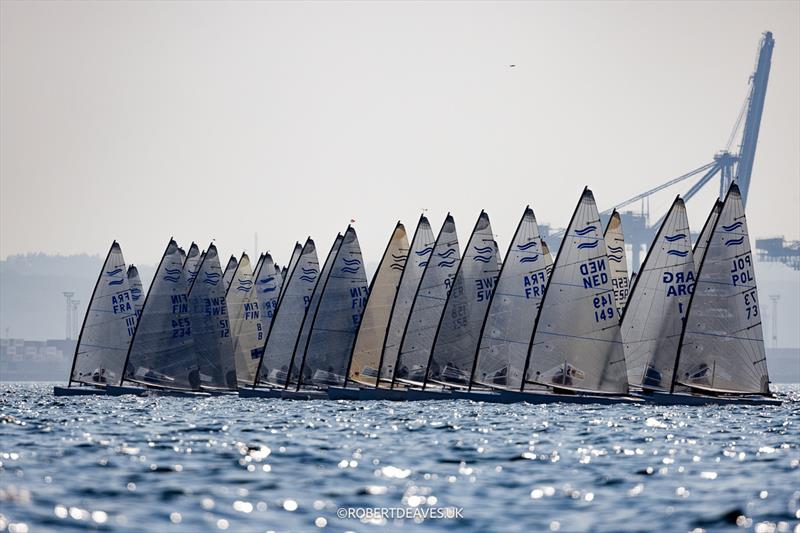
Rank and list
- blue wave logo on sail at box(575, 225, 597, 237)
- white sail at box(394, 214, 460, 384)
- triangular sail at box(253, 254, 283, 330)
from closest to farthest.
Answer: blue wave logo on sail at box(575, 225, 597, 237) < white sail at box(394, 214, 460, 384) < triangular sail at box(253, 254, 283, 330)

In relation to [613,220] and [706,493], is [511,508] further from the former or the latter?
[613,220]

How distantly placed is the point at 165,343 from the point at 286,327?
6219 millimetres

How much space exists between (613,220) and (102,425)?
2950cm

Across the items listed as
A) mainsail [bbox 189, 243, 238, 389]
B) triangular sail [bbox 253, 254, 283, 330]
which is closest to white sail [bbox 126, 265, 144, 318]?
mainsail [bbox 189, 243, 238, 389]

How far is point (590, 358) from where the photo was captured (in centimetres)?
5050

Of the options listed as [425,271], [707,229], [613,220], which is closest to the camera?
[707,229]

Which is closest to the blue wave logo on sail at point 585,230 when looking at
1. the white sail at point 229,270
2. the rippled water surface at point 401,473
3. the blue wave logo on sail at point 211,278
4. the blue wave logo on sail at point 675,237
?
the blue wave logo on sail at point 675,237

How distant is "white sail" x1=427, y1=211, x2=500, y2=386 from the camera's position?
56.6m

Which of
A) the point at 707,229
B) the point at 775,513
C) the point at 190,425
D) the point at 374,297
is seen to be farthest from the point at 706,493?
the point at 374,297

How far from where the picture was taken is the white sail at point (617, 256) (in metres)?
61.8

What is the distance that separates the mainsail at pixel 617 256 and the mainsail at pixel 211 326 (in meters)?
17.2

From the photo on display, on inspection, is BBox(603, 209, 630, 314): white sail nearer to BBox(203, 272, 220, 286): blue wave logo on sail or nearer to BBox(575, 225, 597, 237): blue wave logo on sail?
BBox(575, 225, 597, 237): blue wave logo on sail

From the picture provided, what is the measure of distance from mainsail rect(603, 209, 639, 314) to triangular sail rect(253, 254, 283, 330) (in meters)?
18.5

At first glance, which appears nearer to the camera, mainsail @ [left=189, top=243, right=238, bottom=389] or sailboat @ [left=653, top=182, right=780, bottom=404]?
sailboat @ [left=653, top=182, right=780, bottom=404]
